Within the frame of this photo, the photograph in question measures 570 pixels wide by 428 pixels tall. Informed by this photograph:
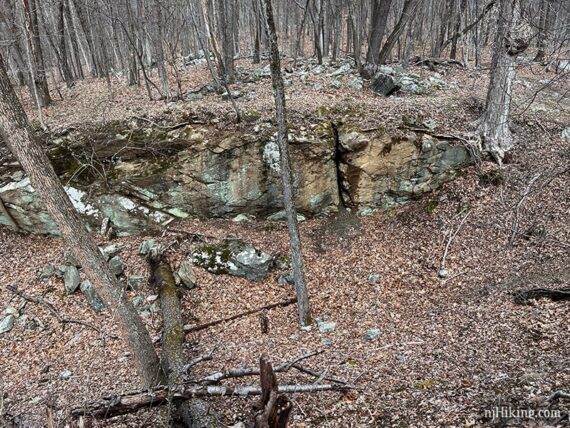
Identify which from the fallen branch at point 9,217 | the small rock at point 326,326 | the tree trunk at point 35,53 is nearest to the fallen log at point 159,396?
the small rock at point 326,326

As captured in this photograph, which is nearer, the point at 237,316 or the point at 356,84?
the point at 237,316

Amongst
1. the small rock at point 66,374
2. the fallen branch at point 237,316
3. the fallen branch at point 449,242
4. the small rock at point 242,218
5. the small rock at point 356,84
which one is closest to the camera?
the small rock at point 66,374

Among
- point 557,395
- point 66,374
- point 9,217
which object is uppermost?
point 557,395

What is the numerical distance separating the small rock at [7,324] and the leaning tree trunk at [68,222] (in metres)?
4.09

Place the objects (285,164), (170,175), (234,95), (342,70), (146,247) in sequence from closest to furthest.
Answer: (285,164), (146,247), (170,175), (234,95), (342,70)

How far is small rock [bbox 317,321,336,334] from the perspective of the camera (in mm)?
7307

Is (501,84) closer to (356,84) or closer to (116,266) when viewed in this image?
(356,84)

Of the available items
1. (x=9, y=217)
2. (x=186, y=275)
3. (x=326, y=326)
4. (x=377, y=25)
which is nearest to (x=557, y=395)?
(x=326, y=326)

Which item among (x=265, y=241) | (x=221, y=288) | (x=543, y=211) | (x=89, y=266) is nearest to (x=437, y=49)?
(x=543, y=211)

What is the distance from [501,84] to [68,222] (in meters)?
10.0

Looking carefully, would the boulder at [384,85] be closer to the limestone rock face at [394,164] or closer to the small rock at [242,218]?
the limestone rock face at [394,164]

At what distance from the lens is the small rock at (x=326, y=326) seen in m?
7.31

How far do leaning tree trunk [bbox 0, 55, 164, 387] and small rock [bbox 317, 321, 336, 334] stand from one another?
3096mm

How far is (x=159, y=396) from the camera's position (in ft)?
15.7
